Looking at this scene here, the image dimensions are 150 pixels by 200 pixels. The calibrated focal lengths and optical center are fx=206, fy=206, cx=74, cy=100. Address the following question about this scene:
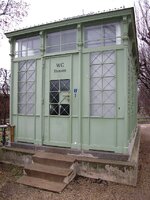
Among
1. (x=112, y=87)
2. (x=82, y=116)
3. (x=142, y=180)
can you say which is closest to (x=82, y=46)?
(x=112, y=87)

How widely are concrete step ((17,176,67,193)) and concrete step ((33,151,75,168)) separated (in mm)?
455

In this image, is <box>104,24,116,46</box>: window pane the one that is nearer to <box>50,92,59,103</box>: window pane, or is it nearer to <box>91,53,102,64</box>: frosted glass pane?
<box>91,53,102,64</box>: frosted glass pane

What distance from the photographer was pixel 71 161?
4582mm

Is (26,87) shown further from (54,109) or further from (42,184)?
(42,184)

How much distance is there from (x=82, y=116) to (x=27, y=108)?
5.61ft

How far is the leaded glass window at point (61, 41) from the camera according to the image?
5.26 m

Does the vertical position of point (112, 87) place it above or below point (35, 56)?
below

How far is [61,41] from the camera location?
5.40m

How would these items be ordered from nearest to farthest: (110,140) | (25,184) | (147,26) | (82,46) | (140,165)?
(25,184) < (110,140) < (82,46) < (140,165) < (147,26)

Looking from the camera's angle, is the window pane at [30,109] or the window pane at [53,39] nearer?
the window pane at [53,39]

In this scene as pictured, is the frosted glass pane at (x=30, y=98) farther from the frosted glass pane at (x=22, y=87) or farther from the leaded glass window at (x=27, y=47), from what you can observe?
the leaded glass window at (x=27, y=47)

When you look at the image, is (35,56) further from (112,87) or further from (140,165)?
(140,165)

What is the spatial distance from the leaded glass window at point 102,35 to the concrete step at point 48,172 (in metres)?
2.99

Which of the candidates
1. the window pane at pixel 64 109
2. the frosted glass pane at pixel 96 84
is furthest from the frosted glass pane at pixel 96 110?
the window pane at pixel 64 109
